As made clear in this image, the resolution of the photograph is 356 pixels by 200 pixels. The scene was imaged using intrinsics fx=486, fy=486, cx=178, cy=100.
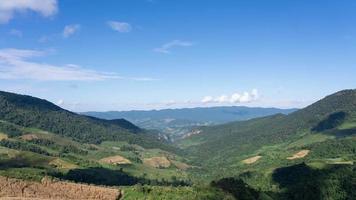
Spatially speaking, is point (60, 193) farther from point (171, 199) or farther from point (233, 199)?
point (233, 199)

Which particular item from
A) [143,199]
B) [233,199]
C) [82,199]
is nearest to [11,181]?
[82,199]

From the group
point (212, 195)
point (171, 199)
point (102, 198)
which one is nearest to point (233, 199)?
point (212, 195)

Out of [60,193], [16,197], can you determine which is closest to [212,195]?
[60,193]

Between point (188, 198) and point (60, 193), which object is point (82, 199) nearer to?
point (60, 193)

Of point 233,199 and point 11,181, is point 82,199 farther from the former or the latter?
point 233,199

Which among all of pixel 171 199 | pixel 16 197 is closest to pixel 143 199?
pixel 171 199

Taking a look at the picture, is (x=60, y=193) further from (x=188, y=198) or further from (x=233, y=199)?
(x=233, y=199)
